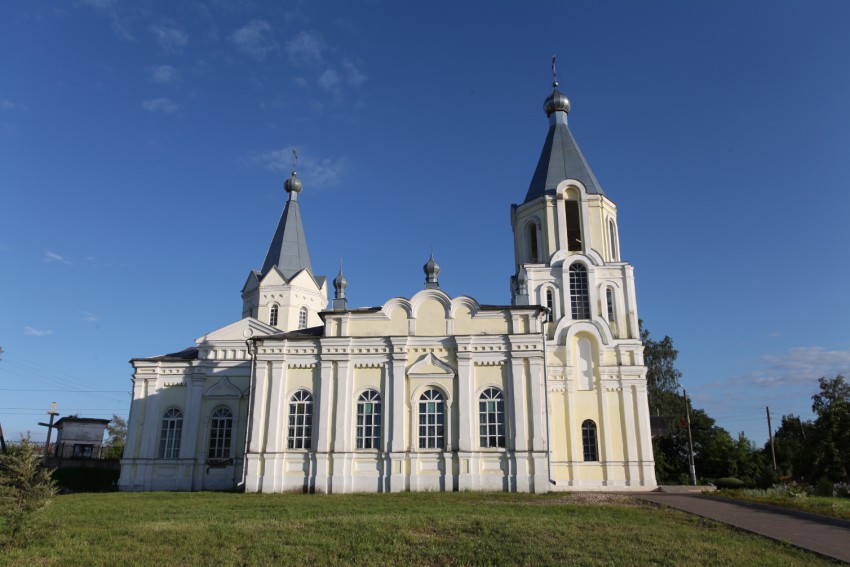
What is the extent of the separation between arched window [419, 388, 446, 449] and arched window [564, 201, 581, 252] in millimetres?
11129

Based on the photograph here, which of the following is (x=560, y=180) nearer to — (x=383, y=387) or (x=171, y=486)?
(x=383, y=387)

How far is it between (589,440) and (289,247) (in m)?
19.1

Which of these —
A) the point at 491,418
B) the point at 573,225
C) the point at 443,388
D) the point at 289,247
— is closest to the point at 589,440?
the point at 491,418

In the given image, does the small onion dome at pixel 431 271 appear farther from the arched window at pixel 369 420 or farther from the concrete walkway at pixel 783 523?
the concrete walkway at pixel 783 523

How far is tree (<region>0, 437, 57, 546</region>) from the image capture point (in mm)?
9609

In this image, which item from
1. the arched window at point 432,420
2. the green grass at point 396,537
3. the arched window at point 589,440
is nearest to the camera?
the green grass at point 396,537

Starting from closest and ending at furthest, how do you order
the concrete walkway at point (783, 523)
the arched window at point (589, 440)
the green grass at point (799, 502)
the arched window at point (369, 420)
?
the concrete walkway at point (783, 523) → the green grass at point (799, 502) → the arched window at point (369, 420) → the arched window at point (589, 440)

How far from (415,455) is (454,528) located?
1036 cm

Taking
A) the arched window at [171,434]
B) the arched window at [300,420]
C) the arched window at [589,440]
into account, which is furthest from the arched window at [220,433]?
the arched window at [589,440]

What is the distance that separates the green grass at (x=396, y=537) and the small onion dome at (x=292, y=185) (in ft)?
85.8

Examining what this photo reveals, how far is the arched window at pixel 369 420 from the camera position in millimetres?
22062

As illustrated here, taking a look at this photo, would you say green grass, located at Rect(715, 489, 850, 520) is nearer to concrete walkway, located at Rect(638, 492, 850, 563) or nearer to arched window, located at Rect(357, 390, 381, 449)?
concrete walkway, located at Rect(638, 492, 850, 563)

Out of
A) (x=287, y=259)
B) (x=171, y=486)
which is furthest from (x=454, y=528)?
(x=287, y=259)

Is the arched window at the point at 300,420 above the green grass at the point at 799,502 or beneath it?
above
